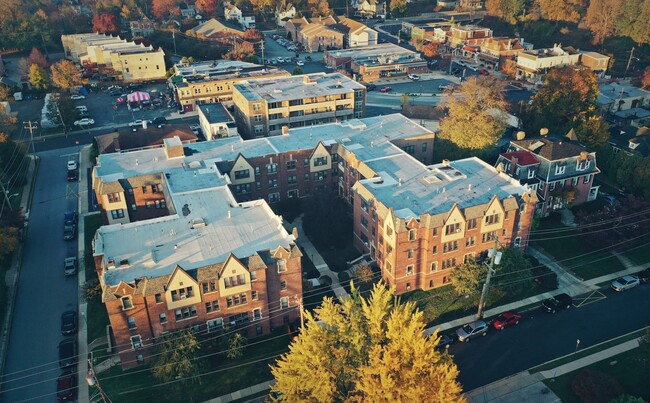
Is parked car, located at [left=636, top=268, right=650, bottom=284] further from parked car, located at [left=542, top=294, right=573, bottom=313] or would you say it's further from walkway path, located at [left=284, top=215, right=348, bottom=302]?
walkway path, located at [left=284, top=215, right=348, bottom=302]

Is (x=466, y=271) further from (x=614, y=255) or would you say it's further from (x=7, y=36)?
(x=7, y=36)

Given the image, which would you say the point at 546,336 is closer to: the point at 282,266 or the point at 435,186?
the point at 435,186

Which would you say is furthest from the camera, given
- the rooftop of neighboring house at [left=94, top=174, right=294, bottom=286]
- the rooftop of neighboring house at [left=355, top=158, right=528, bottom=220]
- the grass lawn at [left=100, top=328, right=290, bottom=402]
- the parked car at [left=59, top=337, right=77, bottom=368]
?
the rooftop of neighboring house at [left=355, top=158, right=528, bottom=220]

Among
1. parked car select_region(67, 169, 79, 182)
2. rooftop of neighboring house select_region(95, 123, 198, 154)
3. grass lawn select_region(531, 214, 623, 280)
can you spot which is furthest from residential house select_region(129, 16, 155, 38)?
grass lawn select_region(531, 214, 623, 280)

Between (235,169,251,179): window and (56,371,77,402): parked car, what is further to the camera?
(235,169,251,179): window

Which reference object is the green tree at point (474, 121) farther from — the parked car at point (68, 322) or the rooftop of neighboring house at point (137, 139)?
the parked car at point (68, 322)

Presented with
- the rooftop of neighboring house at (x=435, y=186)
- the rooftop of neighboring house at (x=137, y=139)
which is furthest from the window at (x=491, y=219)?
the rooftop of neighboring house at (x=137, y=139)

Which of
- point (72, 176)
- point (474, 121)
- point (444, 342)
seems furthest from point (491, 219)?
point (72, 176)

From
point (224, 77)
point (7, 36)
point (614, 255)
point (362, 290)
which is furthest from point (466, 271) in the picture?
point (7, 36)
